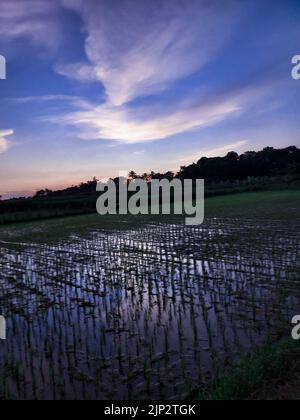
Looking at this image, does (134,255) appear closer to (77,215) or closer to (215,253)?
(215,253)

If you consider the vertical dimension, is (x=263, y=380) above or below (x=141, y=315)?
above

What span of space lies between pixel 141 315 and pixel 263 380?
10.2 feet

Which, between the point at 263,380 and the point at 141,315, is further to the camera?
the point at 141,315

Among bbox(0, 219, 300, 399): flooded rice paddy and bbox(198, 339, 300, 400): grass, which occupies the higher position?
bbox(198, 339, 300, 400): grass

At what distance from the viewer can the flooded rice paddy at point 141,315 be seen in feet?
14.9

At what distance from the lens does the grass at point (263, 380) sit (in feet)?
11.7

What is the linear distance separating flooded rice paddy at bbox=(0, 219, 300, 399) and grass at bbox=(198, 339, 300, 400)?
43cm

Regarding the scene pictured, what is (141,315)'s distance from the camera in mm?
6555

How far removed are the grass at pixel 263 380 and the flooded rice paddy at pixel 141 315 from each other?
427mm

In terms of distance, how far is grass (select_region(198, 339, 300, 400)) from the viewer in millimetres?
3562

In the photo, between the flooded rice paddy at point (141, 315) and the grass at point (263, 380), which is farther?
the flooded rice paddy at point (141, 315)

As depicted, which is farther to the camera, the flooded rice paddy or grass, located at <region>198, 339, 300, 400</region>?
the flooded rice paddy

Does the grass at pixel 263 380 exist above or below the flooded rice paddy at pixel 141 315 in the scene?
A: above
